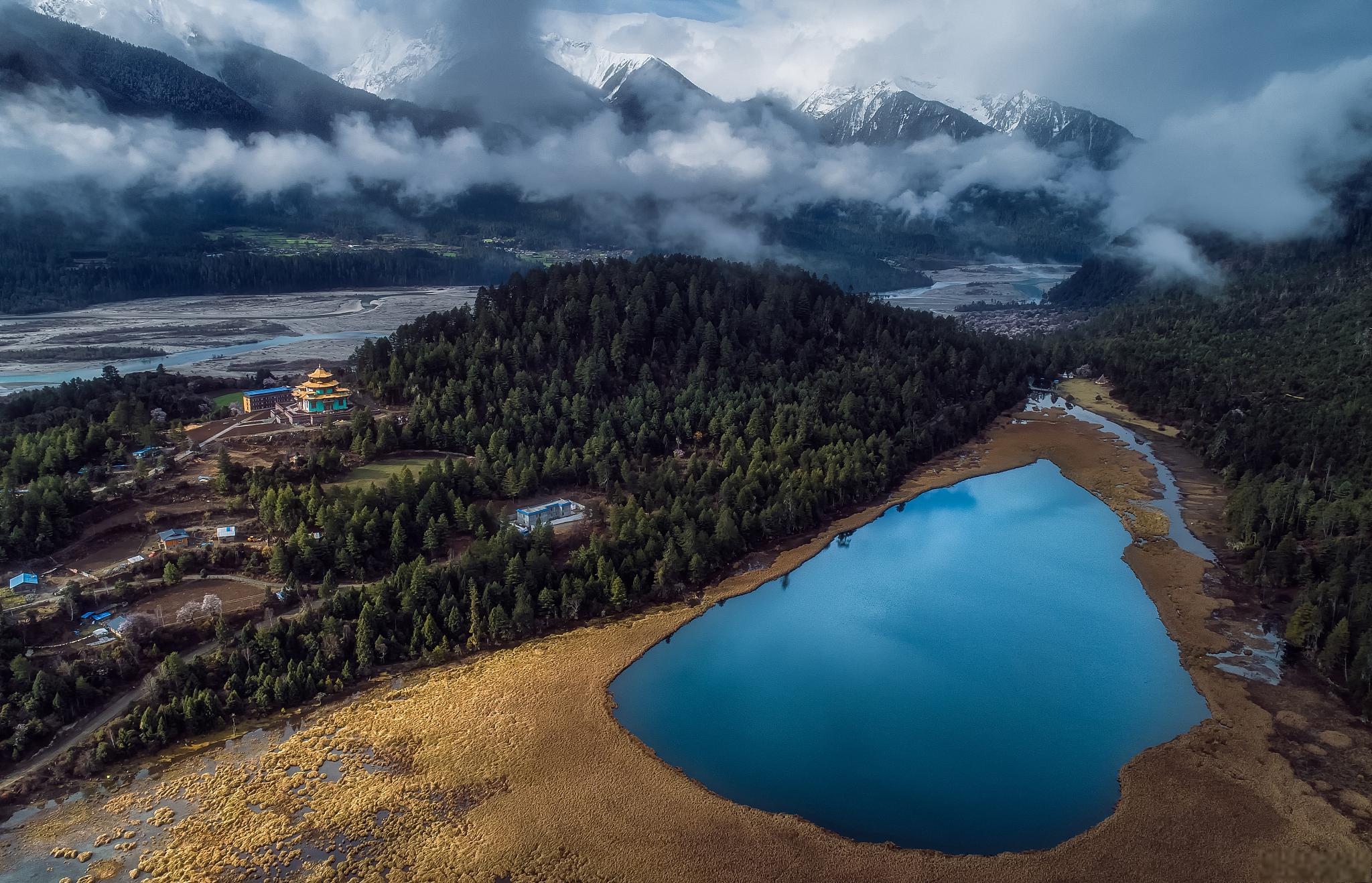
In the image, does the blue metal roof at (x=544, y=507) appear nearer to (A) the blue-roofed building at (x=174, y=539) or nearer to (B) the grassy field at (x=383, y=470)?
→ (B) the grassy field at (x=383, y=470)

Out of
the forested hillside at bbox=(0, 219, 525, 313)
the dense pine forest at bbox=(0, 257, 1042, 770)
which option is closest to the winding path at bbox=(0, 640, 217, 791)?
the dense pine forest at bbox=(0, 257, 1042, 770)

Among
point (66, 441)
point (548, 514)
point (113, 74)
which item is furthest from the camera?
point (113, 74)

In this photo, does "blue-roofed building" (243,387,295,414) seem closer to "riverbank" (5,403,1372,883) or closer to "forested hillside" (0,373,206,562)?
"forested hillside" (0,373,206,562)

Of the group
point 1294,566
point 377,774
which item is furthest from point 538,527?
point 1294,566

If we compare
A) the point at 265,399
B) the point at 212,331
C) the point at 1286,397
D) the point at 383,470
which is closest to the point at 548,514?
the point at 383,470

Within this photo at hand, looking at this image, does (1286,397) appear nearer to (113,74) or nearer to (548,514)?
(548,514)

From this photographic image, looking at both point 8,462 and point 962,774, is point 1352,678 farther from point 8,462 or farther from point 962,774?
point 8,462

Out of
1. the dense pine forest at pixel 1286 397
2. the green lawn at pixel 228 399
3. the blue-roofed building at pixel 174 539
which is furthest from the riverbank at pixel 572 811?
the green lawn at pixel 228 399
